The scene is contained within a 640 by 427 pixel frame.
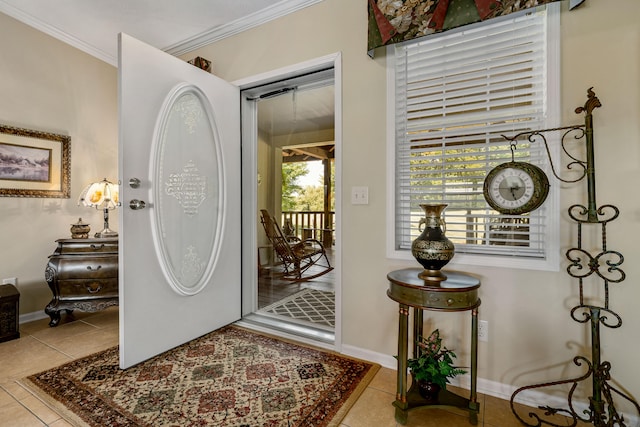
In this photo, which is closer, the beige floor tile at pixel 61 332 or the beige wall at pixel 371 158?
the beige wall at pixel 371 158

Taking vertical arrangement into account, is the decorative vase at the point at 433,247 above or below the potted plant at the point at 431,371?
above

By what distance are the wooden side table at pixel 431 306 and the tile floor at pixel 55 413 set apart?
0.28 feet

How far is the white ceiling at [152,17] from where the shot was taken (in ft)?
8.06

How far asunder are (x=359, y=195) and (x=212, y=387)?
1.48 m

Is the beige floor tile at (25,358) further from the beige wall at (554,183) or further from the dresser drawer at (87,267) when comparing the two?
the beige wall at (554,183)

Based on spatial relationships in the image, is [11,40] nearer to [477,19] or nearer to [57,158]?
[57,158]

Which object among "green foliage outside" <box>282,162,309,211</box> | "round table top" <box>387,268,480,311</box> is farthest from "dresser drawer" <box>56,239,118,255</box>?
"round table top" <box>387,268,480,311</box>

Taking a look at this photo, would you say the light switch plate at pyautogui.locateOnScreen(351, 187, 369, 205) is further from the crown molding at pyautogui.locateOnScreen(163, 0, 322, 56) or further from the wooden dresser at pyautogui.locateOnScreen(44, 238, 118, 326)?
the wooden dresser at pyautogui.locateOnScreen(44, 238, 118, 326)

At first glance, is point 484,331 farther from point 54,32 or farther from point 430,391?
point 54,32

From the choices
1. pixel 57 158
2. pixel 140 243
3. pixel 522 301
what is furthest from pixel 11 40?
pixel 522 301

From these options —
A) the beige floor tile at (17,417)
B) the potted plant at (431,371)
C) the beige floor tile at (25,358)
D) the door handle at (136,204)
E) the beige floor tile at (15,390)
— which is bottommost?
the beige floor tile at (17,417)

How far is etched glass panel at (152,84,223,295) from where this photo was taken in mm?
2148

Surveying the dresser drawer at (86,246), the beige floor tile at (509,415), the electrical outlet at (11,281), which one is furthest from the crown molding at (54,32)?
the beige floor tile at (509,415)

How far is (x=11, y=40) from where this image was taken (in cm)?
270
